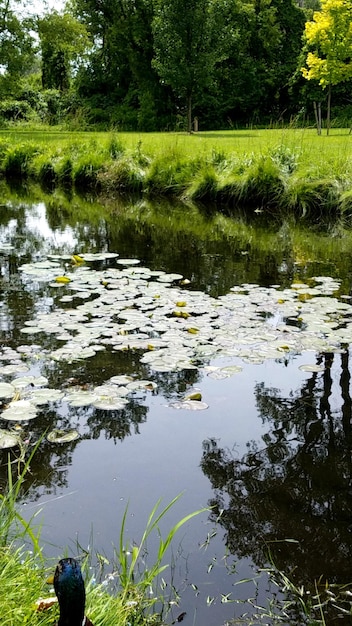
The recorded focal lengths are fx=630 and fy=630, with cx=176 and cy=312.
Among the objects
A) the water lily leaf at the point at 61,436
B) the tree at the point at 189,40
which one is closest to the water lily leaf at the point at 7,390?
the water lily leaf at the point at 61,436

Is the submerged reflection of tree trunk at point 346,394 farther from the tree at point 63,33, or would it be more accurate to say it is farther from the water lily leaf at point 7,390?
the tree at point 63,33

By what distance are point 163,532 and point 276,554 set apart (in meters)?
0.43

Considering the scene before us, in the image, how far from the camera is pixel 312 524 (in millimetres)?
2441

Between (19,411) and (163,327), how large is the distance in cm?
154

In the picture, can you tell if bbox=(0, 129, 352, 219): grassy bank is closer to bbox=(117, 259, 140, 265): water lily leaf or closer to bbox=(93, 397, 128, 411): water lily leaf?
bbox=(117, 259, 140, 265): water lily leaf

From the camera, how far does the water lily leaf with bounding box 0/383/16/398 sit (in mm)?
3318

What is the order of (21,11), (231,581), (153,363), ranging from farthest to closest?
1. (21,11)
2. (153,363)
3. (231,581)

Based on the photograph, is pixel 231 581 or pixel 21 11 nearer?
pixel 231 581

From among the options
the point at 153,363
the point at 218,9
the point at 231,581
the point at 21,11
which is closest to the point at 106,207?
the point at 153,363

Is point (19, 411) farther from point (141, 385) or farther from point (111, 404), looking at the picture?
point (141, 385)

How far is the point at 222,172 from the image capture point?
11.0m

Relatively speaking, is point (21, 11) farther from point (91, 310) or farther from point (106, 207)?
point (91, 310)

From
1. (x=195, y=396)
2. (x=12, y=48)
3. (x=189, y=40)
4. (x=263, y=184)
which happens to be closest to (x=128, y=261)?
(x=195, y=396)

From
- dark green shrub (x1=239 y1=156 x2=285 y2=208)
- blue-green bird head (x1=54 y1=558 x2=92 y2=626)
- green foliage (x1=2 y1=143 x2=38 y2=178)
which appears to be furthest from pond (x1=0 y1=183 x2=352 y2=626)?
green foliage (x1=2 y1=143 x2=38 y2=178)
